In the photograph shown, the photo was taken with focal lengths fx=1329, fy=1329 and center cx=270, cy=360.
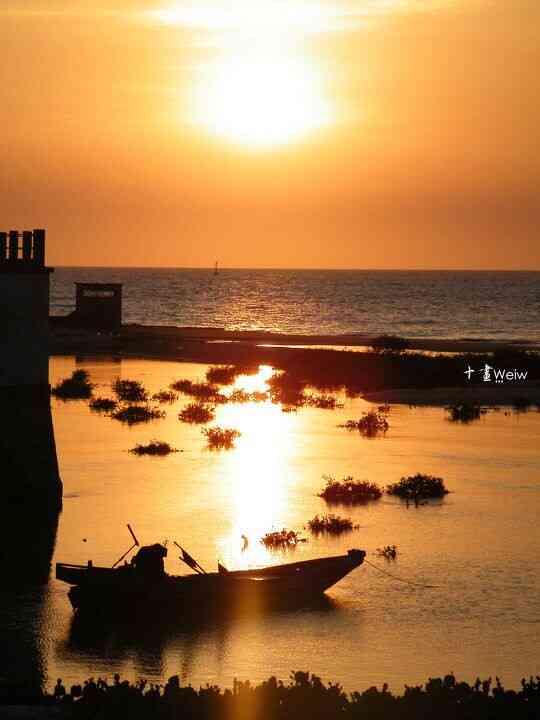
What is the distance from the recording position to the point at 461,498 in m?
39.2

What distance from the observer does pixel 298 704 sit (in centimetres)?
1720

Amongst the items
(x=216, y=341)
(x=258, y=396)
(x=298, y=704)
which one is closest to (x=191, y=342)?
(x=216, y=341)

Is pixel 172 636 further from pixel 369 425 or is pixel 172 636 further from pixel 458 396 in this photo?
pixel 458 396

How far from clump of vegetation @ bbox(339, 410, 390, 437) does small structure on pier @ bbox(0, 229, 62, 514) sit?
71.9 ft

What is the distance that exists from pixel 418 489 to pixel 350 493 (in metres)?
2.10

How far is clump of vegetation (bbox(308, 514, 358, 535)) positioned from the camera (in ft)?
113

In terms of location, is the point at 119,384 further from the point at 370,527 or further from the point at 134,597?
the point at 134,597

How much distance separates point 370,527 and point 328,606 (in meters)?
8.52

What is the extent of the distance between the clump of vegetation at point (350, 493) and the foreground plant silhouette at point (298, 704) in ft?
68.7

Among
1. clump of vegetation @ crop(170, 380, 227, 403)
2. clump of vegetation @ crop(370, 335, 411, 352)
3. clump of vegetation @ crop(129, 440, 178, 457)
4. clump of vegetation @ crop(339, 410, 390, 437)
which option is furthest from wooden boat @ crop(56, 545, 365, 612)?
clump of vegetation @ crop(370, 335, 411, 352)

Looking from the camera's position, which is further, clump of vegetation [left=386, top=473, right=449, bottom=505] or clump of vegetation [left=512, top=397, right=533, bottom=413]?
clump of vegetation [left=512, top=397, right=533, bottom=413]

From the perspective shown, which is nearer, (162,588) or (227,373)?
(162,588)

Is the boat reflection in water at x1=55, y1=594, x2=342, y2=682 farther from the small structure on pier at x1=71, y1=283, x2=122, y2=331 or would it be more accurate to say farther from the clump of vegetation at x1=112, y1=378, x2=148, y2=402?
the small structure on pier at x1=71, y1=283, x2=122, y2=331

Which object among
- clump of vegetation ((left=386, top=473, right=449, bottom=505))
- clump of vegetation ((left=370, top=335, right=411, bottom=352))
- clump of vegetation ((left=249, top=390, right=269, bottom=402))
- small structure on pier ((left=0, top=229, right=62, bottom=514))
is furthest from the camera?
clump of vegetation ((left=370, top=335, right=411, bottom=352))
